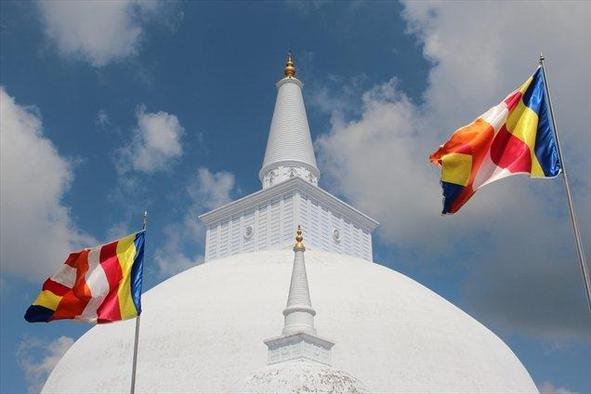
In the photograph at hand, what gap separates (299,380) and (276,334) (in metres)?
6.15

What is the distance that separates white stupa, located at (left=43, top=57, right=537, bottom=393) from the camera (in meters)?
22.6

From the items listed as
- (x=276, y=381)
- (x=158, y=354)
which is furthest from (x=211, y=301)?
(x=276, y=381)

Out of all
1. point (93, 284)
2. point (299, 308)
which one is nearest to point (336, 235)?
point (299, 308)

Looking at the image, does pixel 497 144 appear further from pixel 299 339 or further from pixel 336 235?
pixel 336 235

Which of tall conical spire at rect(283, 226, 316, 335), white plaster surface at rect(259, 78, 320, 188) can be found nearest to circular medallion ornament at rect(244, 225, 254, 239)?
white plaster surface at rect(259, 78, 320, 188)

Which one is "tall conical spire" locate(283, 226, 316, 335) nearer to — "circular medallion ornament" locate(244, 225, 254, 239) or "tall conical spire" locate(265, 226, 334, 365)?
"tall conical spire" locate(265, 226, 334, 365)

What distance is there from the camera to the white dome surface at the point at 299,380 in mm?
A: 20000

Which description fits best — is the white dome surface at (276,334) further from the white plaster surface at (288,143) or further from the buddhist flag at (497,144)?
the buddhist flag at (497,144)

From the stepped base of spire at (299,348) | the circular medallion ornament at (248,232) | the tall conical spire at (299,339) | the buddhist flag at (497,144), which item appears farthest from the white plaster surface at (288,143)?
the buddhist flag at (497,144)

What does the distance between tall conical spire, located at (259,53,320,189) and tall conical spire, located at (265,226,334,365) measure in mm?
17642

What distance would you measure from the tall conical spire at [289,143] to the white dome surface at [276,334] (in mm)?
10464

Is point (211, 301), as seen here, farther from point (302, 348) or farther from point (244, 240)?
point (244, 240)

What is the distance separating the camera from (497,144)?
14930 mm

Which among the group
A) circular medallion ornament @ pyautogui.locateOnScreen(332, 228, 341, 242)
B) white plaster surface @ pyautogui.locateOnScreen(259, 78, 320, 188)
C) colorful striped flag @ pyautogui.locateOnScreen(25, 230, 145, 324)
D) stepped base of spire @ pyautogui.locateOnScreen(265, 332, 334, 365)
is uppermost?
white plaster surface @ pyautogui.locateOnScreen(259, 78, 320, 188)
